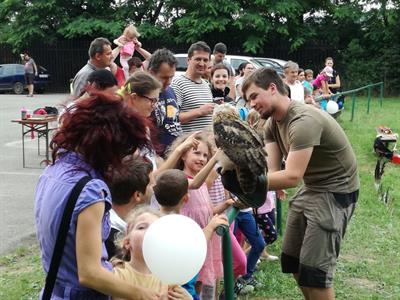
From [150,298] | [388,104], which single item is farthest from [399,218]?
[388,104]

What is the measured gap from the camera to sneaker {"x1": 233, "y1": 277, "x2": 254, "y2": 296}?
463cm

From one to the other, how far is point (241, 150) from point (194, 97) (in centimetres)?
275

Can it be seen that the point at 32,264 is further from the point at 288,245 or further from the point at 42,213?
the point at 42,213

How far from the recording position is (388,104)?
21125 mm

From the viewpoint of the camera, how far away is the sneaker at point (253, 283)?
4.76m

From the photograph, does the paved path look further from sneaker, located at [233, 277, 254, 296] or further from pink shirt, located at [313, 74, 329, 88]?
pink shirt, located at [313, 74, 329, 88]

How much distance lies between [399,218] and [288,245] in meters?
3.74

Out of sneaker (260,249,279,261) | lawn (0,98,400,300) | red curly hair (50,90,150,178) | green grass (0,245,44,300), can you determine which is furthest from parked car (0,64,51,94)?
red curly hair (50,90,150,178)

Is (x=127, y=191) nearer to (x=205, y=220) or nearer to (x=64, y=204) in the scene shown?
(x=205, y=220)

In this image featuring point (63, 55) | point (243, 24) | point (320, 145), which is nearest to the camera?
point (320, 145)

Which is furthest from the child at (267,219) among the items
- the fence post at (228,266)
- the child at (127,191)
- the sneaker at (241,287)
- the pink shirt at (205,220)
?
the fence post at (228,266)

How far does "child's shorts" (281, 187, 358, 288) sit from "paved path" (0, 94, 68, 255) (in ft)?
5.63

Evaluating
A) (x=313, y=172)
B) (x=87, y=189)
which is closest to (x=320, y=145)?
(x=313, y=172)

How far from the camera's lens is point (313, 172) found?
3535 mm
